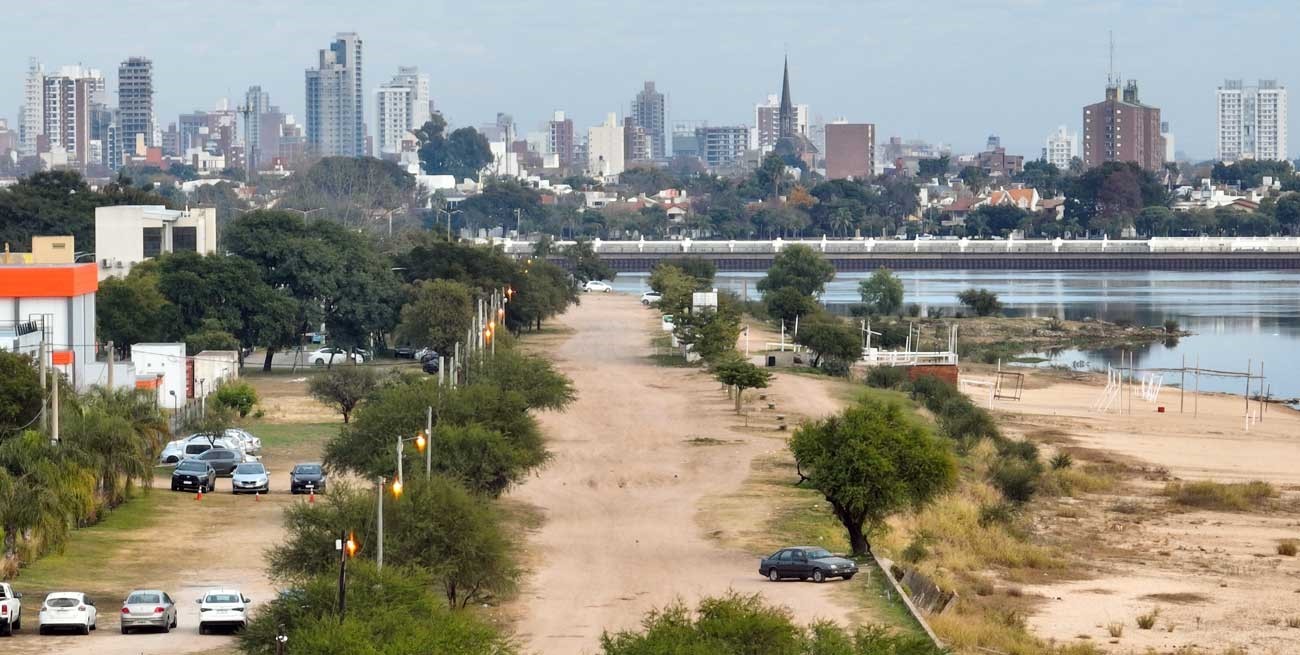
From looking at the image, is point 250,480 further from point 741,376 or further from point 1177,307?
point 1177,307

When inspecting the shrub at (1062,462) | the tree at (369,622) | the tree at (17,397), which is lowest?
the shrub at (1062,462)

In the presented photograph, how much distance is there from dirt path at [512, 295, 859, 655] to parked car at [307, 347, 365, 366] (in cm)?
787

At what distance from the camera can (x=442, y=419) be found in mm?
41625

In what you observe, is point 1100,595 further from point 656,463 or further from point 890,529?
point 656,463

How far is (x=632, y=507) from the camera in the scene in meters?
42.3

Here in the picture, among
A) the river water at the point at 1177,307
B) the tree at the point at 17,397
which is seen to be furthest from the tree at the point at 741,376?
the river water at the point at 1177,307

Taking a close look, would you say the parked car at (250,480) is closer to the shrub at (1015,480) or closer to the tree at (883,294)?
the shrub at (1015,480)

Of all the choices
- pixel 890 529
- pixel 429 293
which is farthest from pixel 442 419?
pixel 429 293

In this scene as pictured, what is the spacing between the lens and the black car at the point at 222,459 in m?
46.3

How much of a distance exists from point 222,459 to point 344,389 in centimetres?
1041

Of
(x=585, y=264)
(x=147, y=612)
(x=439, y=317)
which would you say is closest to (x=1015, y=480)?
(x=147, y=612)

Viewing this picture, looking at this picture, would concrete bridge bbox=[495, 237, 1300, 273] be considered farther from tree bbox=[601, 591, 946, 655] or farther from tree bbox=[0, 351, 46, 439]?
tree bbox=[601, 591, 946, 655]

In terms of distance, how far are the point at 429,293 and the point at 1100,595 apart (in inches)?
1716

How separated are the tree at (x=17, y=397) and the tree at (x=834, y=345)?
1464 inches
